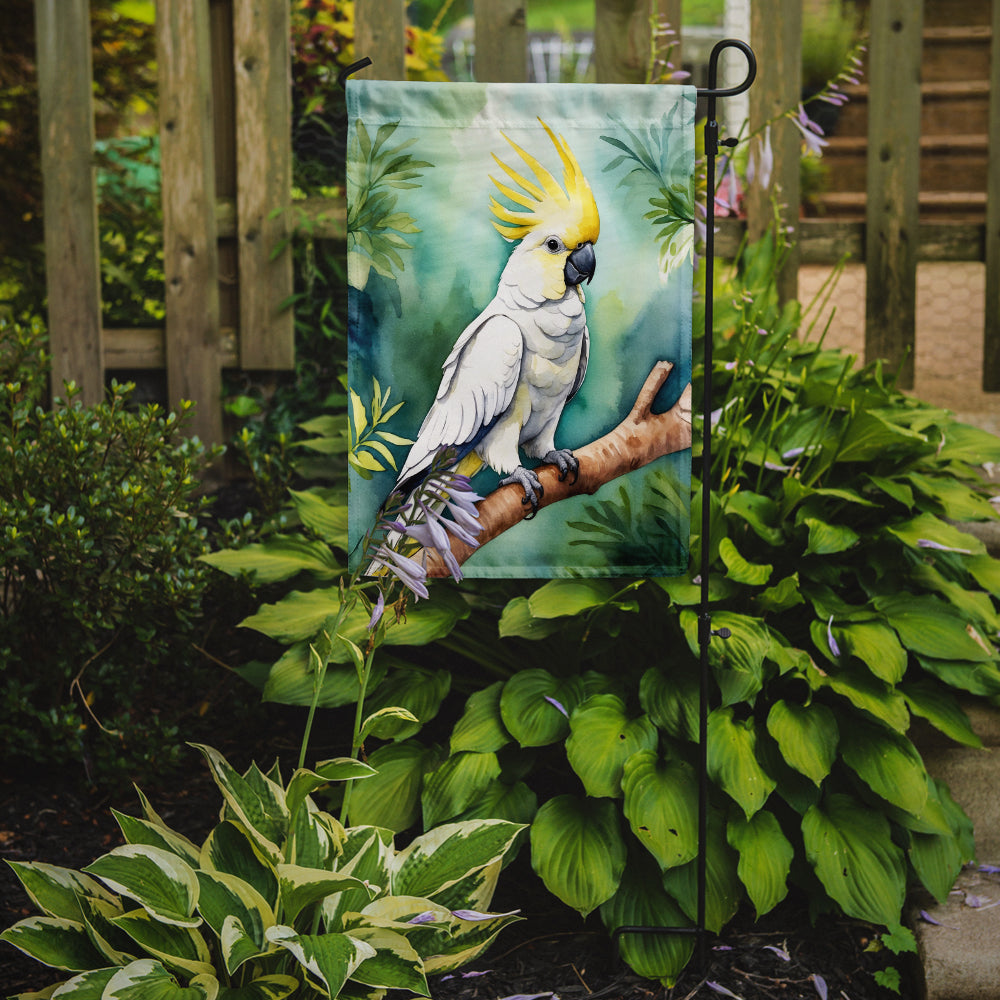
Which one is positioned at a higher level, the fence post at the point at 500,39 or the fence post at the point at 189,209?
the fence post at the point at 500,39

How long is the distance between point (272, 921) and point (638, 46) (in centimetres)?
251

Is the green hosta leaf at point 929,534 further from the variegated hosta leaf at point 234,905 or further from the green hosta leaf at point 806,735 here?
the variegated hosta leaf at point 234,905

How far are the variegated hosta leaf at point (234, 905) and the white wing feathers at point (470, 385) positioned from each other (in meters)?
0.71

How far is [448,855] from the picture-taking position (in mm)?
1672

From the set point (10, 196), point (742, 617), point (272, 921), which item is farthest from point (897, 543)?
point (10, 196)

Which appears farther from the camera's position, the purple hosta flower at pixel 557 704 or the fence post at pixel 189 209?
the fence post at pixel 189 209

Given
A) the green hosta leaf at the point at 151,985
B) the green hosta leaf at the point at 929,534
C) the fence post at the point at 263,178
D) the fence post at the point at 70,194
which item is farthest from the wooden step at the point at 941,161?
the green hosta leaf at the point at 151,985

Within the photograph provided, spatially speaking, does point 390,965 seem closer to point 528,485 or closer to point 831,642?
point 528,485

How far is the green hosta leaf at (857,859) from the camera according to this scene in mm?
1818

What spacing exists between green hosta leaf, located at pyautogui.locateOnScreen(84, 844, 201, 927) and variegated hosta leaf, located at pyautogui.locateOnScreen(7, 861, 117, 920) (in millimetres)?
110

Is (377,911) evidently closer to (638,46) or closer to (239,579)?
(239,579)

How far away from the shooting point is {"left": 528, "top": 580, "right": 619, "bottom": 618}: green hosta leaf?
6.37ft

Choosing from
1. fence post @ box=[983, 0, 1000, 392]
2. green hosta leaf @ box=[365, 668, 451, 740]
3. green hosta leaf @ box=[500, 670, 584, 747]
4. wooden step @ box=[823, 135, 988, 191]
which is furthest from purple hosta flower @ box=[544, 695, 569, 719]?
wooden step @ box=[823, 135, 988, 191]

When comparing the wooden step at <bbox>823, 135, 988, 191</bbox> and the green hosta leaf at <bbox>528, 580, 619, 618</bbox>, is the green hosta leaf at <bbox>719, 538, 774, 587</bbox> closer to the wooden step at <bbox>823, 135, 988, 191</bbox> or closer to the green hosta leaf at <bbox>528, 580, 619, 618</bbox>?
the green hosta leaf at <bbox>528, 580, 619, 618</bbox>
